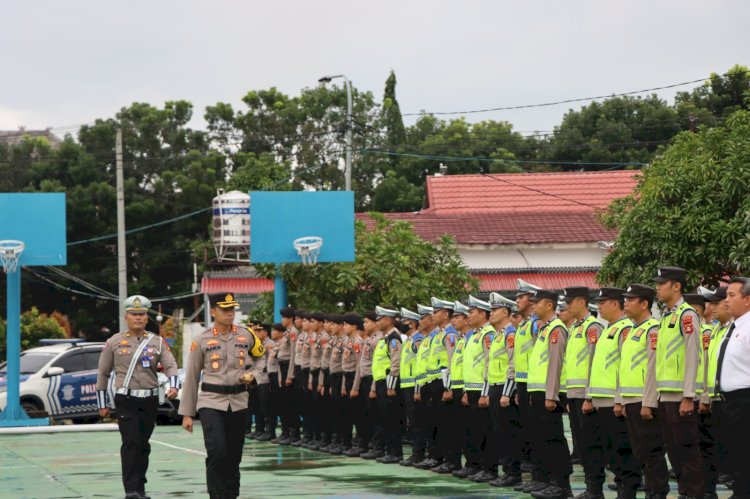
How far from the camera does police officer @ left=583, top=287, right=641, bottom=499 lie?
1234 centimetres

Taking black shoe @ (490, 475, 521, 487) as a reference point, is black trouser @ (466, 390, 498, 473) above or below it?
above

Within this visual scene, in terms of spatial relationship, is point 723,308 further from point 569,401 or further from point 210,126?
point 210,126

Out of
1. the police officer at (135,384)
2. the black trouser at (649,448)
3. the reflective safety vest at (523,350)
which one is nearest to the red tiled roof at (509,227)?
the reflective safety vest at (523,350)

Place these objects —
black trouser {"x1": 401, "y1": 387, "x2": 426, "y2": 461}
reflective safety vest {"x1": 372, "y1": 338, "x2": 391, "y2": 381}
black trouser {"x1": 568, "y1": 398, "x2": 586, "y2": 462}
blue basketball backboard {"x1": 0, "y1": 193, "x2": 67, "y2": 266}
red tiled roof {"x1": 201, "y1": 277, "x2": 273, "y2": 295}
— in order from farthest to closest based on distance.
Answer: red tiled roof {"x1": 201, "y1": 277, "x2": 273, "y2": 295} < blue basketball backboard {"x1": 0, "y1": 193, "x2": 67, "y2": 266} < reflective safety vest {"x1": 372, "y1": 338, "x2": 391, "y2": 381} < black trouser {"x1": 401, "y1": 387, "x2": 426, "y2": 461} < black trouser {"x1": 568, "y1": 398, "x2": 586, "y2": 462}

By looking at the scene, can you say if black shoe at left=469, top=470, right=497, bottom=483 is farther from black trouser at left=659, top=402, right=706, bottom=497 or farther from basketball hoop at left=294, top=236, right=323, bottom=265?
basketball hoop at left=294, top=236, right=323, bottom=265

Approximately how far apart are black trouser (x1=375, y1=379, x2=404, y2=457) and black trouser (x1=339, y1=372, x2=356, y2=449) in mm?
1364

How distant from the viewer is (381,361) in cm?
1864

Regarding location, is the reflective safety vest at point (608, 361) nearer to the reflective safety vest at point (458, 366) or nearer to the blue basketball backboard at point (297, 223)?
the reflective safety vest at point (458, 366)

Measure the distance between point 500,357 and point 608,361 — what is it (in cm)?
251

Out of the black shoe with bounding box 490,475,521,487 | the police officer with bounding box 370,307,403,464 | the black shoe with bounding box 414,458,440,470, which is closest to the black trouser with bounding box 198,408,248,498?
the black shoe with bounding box 490,475,521,487

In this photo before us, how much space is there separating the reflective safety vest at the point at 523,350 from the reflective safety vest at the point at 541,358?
1.47 feet

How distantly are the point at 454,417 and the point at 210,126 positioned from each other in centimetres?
3860

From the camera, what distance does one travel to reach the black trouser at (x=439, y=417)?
1661 cm

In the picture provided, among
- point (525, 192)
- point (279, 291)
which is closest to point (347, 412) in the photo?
point (279, 291)
